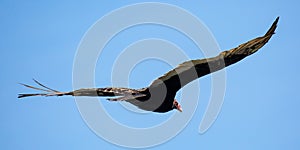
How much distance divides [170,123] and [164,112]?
1.36m

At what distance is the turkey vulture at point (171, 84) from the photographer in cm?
2069

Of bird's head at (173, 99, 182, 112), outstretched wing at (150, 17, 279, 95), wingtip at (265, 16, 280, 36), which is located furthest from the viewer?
bird's head at (173, 99, 182, 112)

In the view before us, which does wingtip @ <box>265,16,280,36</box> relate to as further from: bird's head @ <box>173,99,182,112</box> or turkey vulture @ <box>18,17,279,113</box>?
bird's head @ <box>173,99,182,112</box>

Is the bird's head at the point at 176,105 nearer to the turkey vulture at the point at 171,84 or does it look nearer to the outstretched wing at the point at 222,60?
the turkey vulture at the point at 171,84

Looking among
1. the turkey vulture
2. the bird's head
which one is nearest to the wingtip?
the turkey vulture

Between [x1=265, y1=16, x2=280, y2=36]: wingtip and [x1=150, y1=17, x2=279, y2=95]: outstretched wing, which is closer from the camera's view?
[x1=265, y1=16, x2=280, y2=36]: wingtip

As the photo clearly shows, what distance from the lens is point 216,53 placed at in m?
21.2

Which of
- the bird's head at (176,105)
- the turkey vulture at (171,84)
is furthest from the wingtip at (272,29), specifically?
the bird's head at (176,105)

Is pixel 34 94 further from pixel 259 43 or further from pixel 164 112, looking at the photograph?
pixel 259 43

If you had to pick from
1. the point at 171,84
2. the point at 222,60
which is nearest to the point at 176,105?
the point at 171,84

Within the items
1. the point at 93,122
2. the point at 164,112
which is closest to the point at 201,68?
the point at 164,112

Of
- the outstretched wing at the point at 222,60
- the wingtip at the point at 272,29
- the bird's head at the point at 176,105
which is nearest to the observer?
the wingtip at the point at 272,29

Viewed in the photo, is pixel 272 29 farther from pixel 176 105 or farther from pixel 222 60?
pixel 176 105

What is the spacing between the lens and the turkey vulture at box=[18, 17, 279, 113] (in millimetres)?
20688
